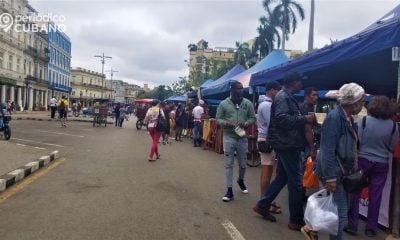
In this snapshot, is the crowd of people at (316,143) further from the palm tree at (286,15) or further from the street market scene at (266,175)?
the palm tree at (286,15)

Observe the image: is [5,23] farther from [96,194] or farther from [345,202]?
[345,202]

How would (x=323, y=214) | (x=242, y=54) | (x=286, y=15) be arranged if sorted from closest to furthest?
(x=323, y=214) < (x=286, y=15) < (x=242, y=54)

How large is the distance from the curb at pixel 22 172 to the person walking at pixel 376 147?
18.0 ft

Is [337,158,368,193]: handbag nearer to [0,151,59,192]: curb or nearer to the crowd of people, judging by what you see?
the crowd of people

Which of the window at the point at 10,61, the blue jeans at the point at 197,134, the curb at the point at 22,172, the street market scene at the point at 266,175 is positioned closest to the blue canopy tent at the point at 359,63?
the street market scene at the point at 266,175

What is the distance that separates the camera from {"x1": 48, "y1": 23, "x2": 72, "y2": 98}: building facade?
76500mm

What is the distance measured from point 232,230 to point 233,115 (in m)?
2.22

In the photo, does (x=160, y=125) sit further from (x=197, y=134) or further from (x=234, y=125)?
(x=197, y=134)

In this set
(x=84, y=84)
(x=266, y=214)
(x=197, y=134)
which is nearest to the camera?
(x=266, y=214)

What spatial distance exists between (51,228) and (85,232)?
443mm

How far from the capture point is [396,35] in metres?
5.74

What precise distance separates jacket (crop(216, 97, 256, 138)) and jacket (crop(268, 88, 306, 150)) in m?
1.42

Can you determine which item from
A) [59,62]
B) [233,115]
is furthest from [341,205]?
[59,62]

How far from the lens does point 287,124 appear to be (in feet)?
17.8
